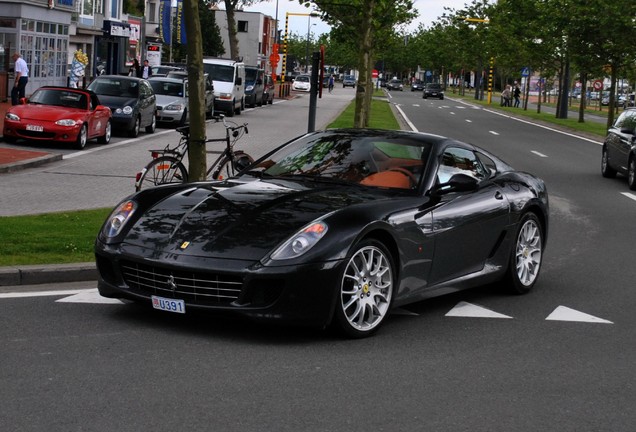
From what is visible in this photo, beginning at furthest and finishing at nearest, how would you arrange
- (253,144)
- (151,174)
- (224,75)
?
(224,75), (253,144), (151,174)

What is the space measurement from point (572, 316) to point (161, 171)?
24.1 feet

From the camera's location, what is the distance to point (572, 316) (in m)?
8.66

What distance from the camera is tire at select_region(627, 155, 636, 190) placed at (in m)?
20.6

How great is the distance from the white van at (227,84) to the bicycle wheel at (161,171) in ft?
99.9

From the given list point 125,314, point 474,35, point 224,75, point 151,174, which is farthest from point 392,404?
point 474,35

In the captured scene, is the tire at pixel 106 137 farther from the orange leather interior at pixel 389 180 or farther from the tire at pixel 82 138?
the orange leather interior at pixel 389 180

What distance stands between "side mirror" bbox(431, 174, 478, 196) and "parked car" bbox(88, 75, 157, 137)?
23.1 m

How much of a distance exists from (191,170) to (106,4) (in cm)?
5971

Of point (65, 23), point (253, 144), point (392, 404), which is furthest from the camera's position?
point (65, 23)

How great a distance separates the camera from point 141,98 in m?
31.7

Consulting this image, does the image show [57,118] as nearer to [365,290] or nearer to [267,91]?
[365,290]

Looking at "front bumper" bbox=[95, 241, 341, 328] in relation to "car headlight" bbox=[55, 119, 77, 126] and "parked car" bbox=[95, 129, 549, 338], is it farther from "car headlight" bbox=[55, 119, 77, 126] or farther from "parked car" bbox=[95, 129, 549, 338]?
"car headlight" bbox=[55, 119, 77, 126]

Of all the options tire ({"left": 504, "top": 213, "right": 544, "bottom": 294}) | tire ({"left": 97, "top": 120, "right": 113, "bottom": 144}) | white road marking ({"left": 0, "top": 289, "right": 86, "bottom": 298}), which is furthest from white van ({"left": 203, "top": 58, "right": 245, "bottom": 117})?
white road marking ({"left": 0, "top": 289, "right": 86, "bottom": 298})

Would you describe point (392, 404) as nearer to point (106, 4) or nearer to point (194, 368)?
point (194, 368)
